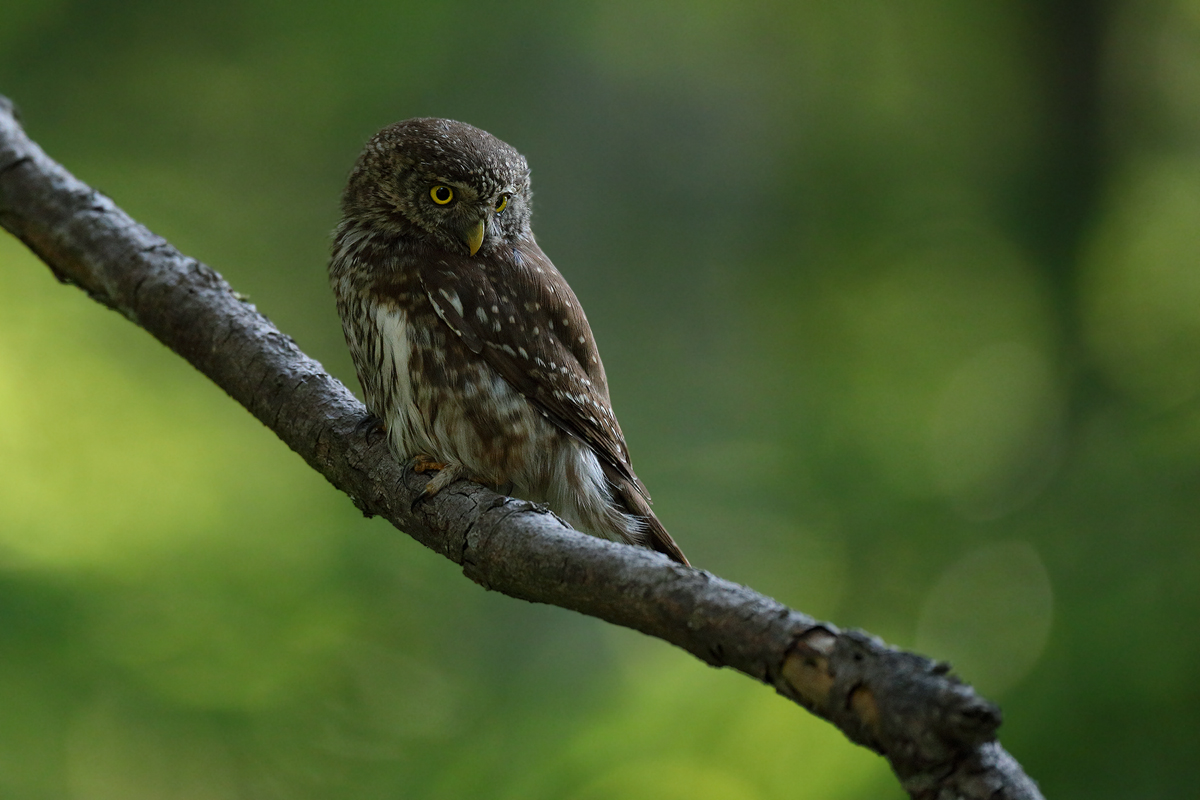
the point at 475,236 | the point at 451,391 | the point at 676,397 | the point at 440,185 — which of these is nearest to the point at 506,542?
the point at 451,391

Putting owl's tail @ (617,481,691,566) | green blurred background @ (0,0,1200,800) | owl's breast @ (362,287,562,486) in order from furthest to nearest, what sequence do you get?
green blurred background @ (0,0,1200,800) < owl's tail @ (617,481,691,566) < owl's breast @ (362,287,562,486)

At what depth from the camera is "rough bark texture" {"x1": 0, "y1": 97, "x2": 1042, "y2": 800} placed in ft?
3.95

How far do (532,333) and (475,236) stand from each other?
328mm

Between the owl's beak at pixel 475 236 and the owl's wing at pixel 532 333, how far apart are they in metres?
0.05

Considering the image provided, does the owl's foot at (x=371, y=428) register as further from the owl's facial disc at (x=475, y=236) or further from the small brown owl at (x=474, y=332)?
the owl's facial disc at (x=475, y=236)

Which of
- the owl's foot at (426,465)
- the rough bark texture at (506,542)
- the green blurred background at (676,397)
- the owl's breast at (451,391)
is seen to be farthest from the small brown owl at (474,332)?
the green blurred background at (676,397)

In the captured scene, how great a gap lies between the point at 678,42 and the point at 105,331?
4760 millimetres

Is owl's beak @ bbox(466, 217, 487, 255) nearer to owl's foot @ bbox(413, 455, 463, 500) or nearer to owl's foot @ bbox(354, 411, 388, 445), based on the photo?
owl's foot @ bbox(354, 411, 388, 445)

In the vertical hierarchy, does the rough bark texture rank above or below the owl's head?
below

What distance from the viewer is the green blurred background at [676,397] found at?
128 inches

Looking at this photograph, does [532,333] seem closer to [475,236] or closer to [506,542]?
[475,236]

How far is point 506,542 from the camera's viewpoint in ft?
6.02

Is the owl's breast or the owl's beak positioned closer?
the owl's breast

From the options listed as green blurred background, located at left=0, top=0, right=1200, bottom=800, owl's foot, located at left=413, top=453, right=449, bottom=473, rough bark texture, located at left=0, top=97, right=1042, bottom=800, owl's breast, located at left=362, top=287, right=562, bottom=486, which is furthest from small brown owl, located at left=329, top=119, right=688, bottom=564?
green blurred background, located at left=0, top=0, right=1200, bottom=800
